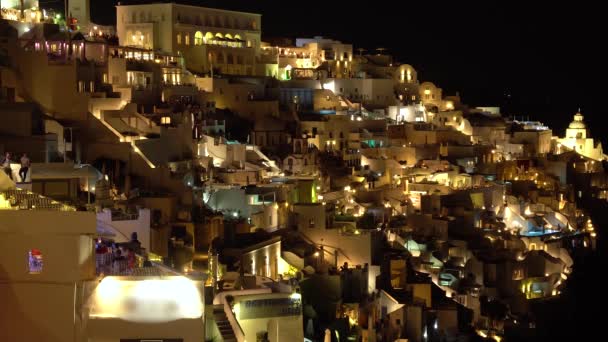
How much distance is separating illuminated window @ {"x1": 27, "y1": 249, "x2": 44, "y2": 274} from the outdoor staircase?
9.91 ft

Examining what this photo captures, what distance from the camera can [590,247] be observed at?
2958 cm

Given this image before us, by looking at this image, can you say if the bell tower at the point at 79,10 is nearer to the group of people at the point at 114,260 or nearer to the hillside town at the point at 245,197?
the hillside town at the point at 245,197

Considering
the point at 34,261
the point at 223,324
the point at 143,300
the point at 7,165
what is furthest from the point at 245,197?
the point at 34,261

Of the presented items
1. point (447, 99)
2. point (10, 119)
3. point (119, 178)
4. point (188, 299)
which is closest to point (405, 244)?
point (119, 178)

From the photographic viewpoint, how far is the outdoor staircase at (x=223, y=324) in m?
11.8

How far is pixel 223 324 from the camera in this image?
12.1m

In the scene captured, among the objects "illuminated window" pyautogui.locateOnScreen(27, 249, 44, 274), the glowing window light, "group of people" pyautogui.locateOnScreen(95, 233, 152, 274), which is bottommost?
the glowing window light

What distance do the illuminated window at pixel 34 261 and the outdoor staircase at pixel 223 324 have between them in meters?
3.02

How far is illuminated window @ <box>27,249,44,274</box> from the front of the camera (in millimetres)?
9320

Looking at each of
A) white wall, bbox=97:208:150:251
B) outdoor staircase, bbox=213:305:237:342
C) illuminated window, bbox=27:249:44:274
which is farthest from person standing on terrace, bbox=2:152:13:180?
illuminated window, bbox=27:249:44:274

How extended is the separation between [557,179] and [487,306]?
48.4ft

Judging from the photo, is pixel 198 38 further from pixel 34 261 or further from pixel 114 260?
pixel 34 261

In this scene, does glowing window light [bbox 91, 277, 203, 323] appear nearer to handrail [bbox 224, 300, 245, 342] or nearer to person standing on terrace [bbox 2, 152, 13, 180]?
handrail [bbox 224, 300, 245, 342]

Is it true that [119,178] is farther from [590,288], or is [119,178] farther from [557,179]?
[557,179]
